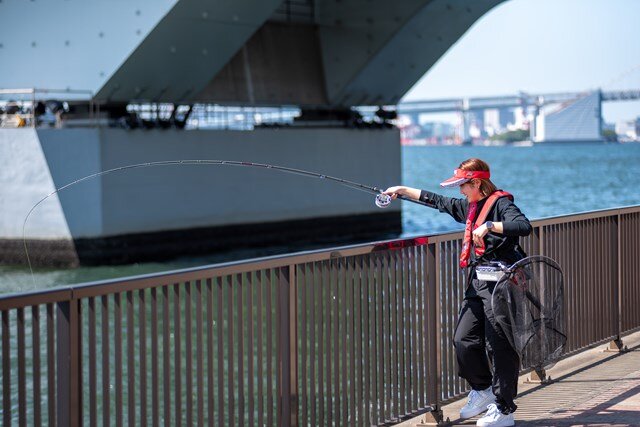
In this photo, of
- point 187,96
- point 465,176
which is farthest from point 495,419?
point 187,96

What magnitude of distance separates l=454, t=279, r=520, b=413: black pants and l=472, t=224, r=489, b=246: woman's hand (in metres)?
0.26

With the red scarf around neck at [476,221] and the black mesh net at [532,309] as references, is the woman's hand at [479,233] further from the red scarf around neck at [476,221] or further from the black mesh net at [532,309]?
the black mesh net at [532,309]

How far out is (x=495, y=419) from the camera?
6.60m

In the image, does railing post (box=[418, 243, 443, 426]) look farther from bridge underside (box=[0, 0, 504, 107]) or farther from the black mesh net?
bridge underside (box=[0, 0, 504, 107])

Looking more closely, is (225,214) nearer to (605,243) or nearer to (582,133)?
(605,243)

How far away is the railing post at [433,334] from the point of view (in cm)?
721

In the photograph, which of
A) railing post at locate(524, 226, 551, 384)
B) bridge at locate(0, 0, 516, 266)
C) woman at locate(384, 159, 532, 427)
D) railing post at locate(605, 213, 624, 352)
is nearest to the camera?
woman at locate(384, 159, 532, 427)

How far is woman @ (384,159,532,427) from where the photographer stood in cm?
650

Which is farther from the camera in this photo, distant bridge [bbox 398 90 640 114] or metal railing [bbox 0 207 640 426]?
distant bridge [bbox 398 90 640 114]

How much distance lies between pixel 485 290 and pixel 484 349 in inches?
15.7

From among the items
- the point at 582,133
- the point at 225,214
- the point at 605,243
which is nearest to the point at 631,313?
the point at 605,243

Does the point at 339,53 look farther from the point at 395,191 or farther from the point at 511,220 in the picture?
the point at 511,220

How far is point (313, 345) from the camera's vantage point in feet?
20.8

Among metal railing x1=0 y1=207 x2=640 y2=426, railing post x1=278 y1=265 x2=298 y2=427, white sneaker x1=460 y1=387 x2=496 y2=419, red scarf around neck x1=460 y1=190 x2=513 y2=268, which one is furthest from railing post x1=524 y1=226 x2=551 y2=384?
railing post x1=278 y1=265 x2=298 y2=427
